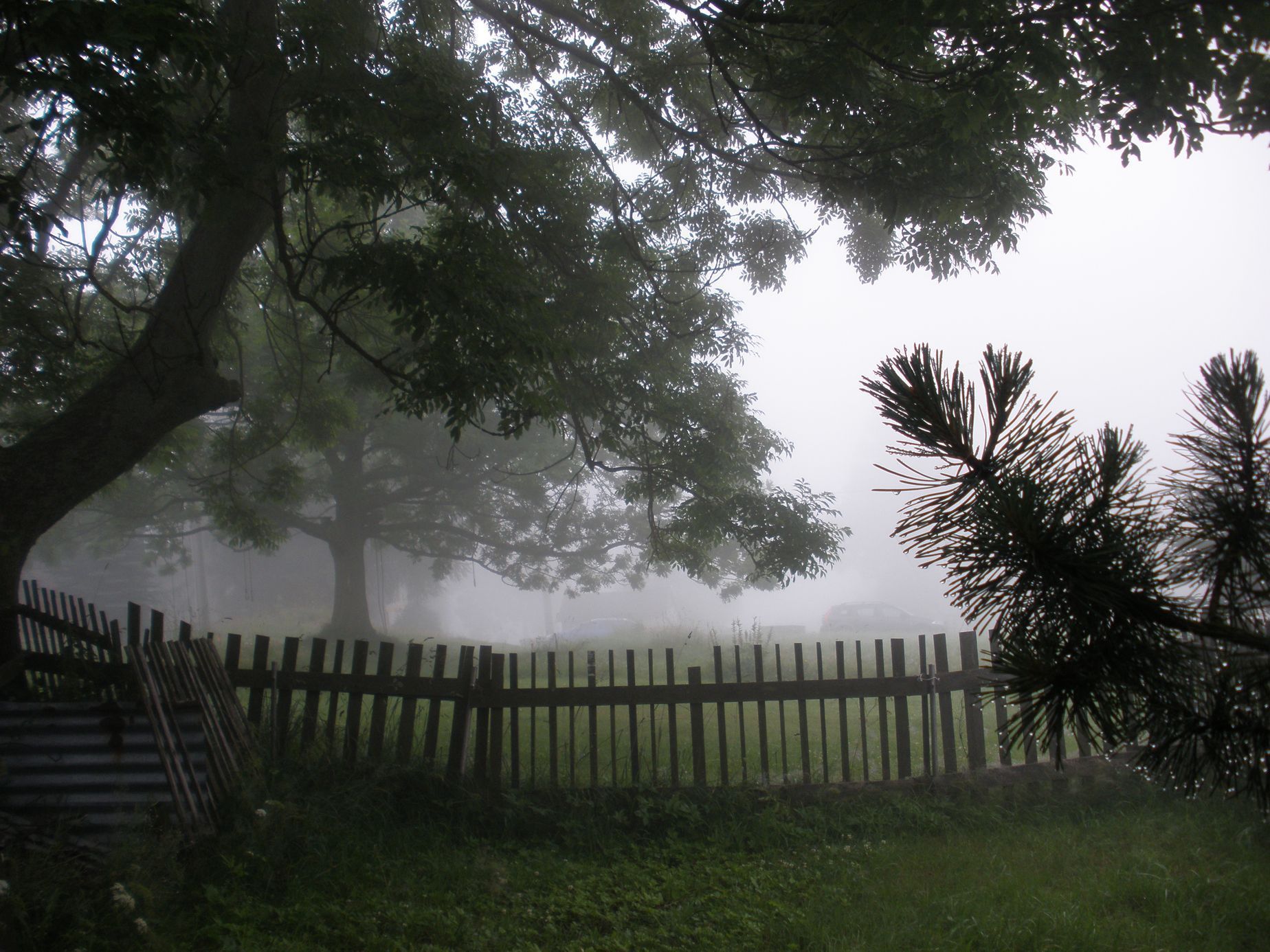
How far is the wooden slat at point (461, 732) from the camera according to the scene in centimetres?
600

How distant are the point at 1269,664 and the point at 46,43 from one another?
5064mm

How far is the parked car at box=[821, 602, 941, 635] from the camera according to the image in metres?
22.5

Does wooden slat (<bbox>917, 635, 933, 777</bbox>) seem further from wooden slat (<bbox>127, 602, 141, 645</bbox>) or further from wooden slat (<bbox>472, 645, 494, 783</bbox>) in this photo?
wooden slat (<bbox>127, 602, 141, 645</bbox>)

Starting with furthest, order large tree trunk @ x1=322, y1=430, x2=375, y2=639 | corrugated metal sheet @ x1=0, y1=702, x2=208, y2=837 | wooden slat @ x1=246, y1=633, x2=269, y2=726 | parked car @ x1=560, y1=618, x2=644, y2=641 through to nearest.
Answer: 1. parked car @ x1=560, y1=618, x2=644, y2=641
2. large tree trunk @ x1=322, y1=430, x2=375, y2=639
3. wooden slat @ x1=246, y1=633, x2=269, y2=726
4. corrugated metal sheet @ x1=0, y1=702, x2=208, y2=837

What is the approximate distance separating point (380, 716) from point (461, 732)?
691 mm

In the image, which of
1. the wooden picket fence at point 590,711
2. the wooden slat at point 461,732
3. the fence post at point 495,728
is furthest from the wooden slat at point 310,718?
the fence post at point 495,728

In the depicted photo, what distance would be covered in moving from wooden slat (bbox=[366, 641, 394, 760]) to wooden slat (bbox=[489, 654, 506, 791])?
850mm

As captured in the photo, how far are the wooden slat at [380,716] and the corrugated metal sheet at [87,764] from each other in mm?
1276

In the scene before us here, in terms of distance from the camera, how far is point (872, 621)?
80.0 feet

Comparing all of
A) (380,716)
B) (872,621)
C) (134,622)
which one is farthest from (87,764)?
(872,621)

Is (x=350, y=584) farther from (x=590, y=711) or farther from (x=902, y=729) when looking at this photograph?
(x=902, y=729)

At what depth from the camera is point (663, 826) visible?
5.53 meters

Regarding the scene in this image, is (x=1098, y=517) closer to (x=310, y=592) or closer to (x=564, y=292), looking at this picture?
(x=564, y=292)

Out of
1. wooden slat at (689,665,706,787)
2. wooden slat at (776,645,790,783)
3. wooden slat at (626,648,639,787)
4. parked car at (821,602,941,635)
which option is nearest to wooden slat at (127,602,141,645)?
wooden slat at (626,648,639,787)
